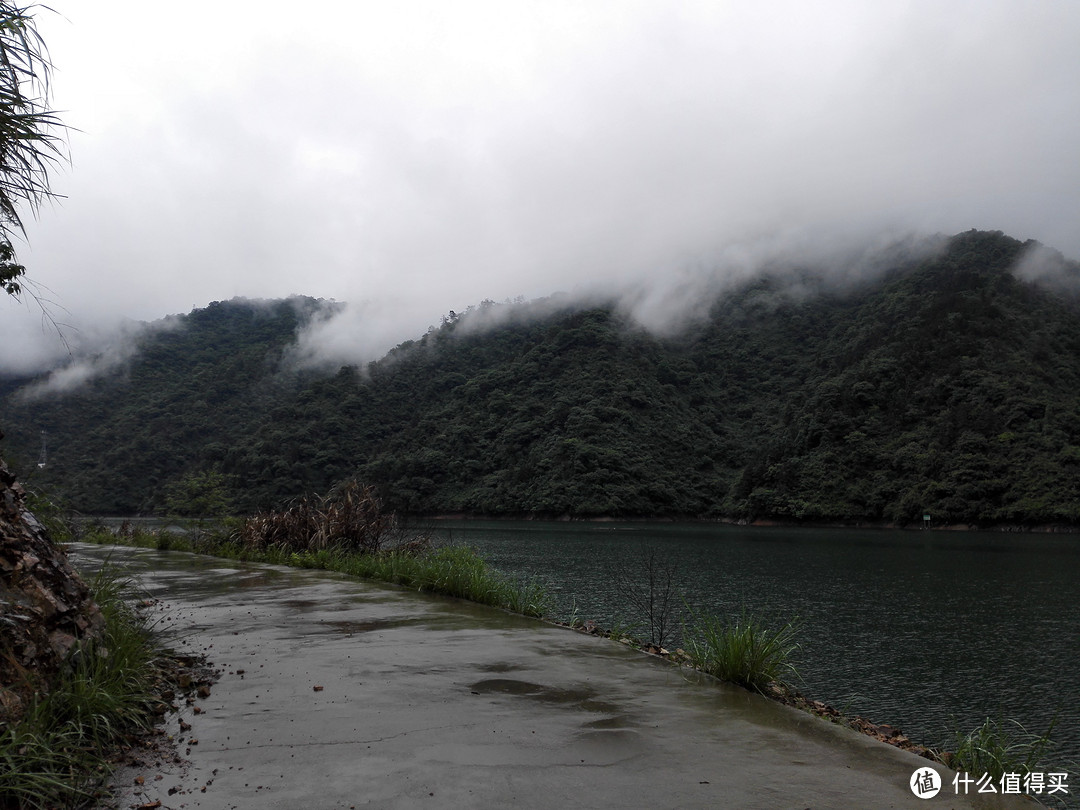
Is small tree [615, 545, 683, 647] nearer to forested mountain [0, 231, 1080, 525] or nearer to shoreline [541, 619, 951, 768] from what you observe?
shoreline [541, 619, 951, 768]

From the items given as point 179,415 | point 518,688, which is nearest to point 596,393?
point 179,415

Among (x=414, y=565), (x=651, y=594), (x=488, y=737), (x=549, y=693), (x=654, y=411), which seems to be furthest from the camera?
(x=654, y=411)

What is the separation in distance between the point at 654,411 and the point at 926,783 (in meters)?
80.1

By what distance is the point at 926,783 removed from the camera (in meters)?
3.21

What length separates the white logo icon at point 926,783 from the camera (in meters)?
3.11

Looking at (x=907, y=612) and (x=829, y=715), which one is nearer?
(x=829, y=715)

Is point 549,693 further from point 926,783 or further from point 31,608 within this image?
point 31,608

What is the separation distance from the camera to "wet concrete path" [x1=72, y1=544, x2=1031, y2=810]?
299cm

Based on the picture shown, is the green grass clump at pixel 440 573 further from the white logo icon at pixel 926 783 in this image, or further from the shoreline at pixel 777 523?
the shoreline at pixel 777 523

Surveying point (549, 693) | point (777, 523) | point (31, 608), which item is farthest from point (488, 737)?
point (777, 523)

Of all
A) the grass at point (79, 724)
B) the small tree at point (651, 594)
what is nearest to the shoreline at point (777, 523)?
the small tree at point (651, 594)

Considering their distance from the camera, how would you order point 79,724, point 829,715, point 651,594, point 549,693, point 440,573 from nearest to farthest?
point 79,724
point 549,693
point 829,715
point 651,594
point 440,573

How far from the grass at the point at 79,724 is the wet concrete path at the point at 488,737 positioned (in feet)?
0.69

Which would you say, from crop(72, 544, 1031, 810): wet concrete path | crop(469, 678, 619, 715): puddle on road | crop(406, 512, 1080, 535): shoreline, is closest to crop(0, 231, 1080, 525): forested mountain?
crop(406, 512, 1080, 535): shoreline
